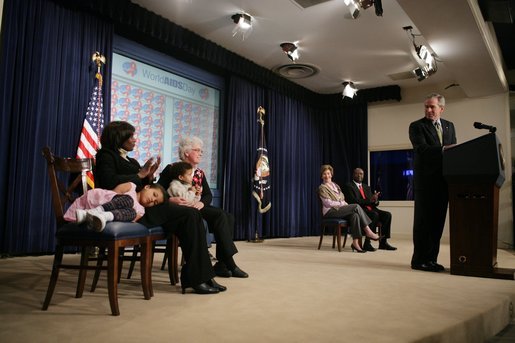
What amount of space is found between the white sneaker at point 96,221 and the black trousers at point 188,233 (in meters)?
0.40

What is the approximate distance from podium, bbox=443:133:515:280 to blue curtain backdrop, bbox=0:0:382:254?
3.63 meters

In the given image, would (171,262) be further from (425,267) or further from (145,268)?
(425,267)

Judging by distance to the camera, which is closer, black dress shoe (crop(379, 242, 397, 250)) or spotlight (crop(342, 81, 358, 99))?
black dress shoe (crop(379, 242, 397, 250))

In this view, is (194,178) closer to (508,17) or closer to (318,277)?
(318,277)

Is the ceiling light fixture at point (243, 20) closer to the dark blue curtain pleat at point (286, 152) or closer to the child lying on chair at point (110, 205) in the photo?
the dark blue curtain pleat at point (286, 152)

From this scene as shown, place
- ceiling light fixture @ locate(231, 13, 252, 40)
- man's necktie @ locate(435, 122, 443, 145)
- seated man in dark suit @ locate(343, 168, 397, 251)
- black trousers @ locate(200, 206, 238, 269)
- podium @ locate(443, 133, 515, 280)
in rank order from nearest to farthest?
black trousers @ locate(200, 206, 238, 269)
podium @ locate(443, 133, 515, 280)
man's necktie @ locate(435, 122, 443, 145)
ceiling light fixture @ locate(231, 13, 252, 40)
seated man in dark suit @ locate(343, 168, 397, 251)

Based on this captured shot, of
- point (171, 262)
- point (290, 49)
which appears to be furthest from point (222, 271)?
point (290, 49)

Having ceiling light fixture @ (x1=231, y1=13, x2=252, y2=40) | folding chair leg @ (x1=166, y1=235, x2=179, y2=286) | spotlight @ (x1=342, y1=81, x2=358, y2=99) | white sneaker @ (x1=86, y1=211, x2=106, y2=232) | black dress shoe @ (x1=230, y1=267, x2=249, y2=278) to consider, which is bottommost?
black dress shoe @ (x1=230, y1=267, x2=249, y2=278)

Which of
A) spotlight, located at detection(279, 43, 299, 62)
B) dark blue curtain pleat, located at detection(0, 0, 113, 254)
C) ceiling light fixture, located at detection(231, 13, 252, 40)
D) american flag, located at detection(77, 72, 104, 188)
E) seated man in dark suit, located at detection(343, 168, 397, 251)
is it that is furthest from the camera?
spotlight, located at detection(279, 43, 299, 62)

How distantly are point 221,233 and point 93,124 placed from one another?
7.89 ft

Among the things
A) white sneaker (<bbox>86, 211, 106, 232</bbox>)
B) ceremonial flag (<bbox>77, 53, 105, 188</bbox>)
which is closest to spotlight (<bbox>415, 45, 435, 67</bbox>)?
ceremonial flag (<bbox>77, 53, 105, 188</bbox>)

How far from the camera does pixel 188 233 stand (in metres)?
2.22

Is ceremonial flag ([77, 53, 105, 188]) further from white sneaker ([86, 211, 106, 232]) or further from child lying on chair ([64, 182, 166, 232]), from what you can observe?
white sneaker ([86, 211, 106, 232])

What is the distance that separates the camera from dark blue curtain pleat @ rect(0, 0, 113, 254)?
377 cm
